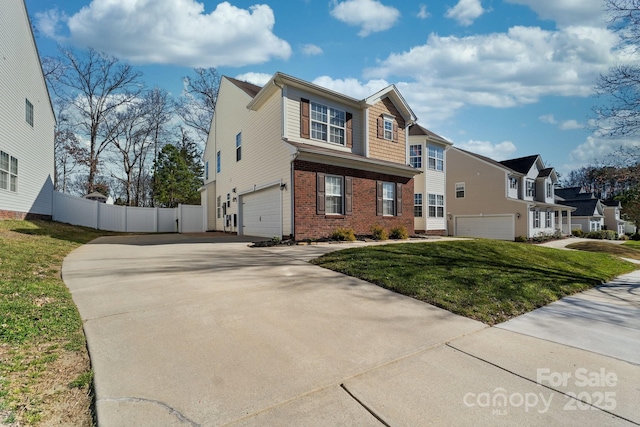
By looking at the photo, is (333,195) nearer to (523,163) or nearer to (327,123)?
(327,123)

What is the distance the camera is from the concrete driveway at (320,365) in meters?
2.07

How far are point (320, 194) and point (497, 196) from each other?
18825mm

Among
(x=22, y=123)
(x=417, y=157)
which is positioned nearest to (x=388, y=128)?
(x=417, y=157)

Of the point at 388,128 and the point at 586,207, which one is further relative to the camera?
the point at 586,207

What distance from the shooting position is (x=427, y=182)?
18859 millimetres

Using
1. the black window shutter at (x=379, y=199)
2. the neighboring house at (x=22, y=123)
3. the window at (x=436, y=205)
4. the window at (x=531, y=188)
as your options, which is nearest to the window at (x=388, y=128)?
the black window shutter at (x=379, y=199)

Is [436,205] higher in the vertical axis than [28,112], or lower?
lower

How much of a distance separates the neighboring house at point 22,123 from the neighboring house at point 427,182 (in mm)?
19285

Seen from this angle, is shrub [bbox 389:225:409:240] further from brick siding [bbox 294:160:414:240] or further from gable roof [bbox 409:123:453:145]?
gable roof [bbox 409:123:453:145]

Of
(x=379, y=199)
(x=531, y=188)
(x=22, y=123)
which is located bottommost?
(x=379, y=199)

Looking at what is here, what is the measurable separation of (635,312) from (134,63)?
112 feet

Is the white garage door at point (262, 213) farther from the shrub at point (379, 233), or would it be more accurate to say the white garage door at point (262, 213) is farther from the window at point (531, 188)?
the window at point (531, 188)

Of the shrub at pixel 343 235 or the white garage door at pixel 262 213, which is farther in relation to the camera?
the white garage door at pixel 262 213

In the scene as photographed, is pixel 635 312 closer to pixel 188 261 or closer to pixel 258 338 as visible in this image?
pixel 258 338
